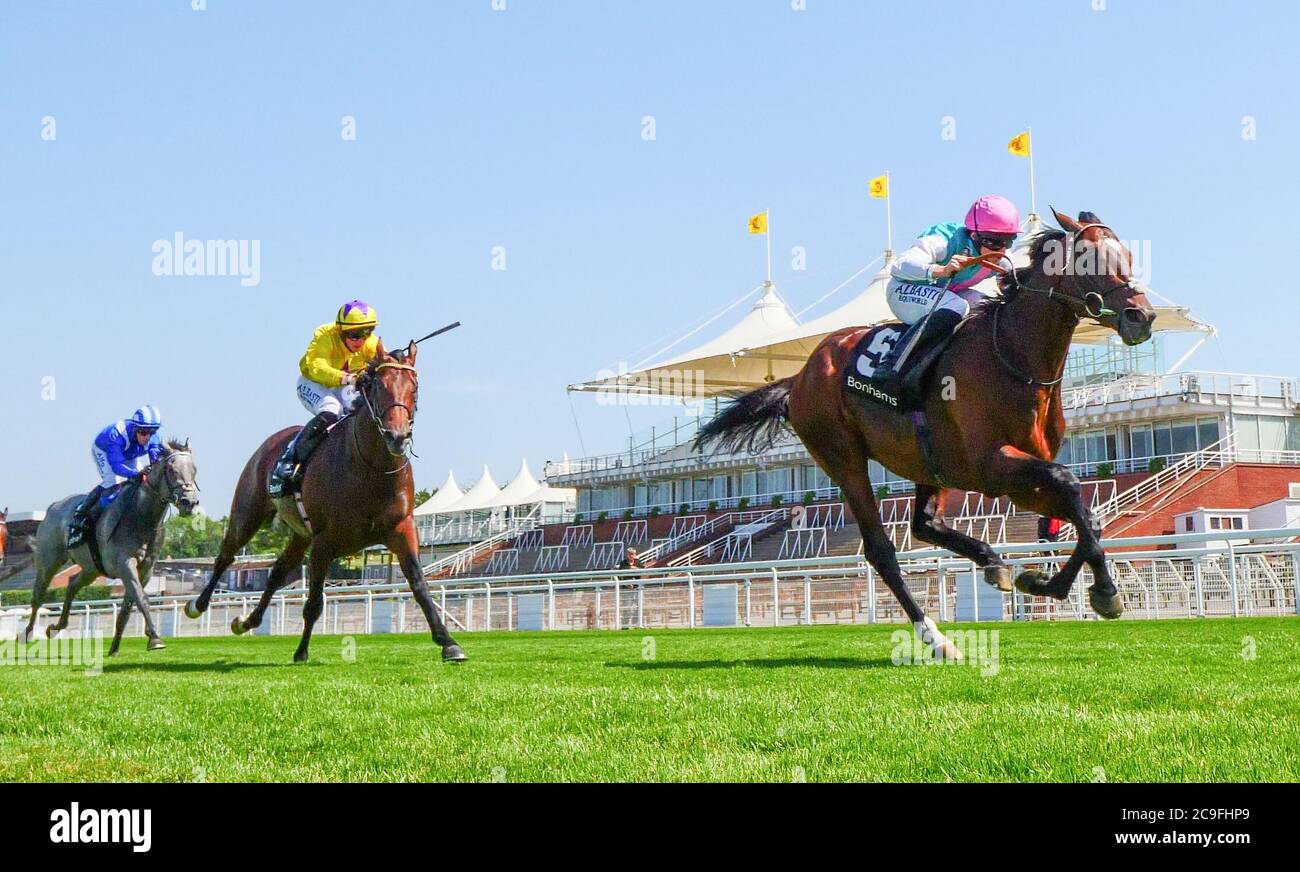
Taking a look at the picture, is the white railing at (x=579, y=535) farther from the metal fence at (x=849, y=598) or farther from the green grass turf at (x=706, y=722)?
the green grass turf at (x=706, y=722)

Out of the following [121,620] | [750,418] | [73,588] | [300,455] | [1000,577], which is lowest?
[121,620]

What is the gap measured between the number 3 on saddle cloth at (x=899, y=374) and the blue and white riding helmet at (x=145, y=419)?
7.91 metres

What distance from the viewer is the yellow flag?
136 ft

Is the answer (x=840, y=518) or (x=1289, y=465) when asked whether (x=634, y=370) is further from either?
(x=1289, y=465)

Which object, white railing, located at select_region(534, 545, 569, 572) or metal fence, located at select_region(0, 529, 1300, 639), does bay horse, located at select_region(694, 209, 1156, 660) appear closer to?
metal fence, located at select_region(0, 529, 1300, 639)

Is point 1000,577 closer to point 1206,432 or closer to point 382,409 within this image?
point 382,409

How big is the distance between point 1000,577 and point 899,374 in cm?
135

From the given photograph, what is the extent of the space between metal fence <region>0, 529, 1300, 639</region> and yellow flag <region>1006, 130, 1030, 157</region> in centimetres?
2051

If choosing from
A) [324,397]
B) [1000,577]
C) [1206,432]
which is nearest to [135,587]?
[324,397]

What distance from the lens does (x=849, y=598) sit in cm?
1897

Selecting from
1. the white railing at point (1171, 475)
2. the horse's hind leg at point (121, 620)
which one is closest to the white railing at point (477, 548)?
the white railing at point (1171, 475)

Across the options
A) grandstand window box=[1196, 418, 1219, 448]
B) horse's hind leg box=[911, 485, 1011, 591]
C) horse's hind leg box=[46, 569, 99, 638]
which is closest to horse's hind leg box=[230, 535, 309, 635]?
horse's hind leg box=[46, 569, 99, 638]

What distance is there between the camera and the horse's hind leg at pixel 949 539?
25.4 feet
